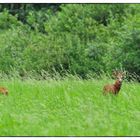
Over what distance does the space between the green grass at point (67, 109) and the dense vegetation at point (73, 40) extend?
3.74 m

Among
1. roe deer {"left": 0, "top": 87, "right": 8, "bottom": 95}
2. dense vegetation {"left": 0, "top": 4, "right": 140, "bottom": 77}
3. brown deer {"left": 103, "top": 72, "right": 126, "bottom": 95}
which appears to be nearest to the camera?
brown deer {"left": 103, "top": 72, "right": 126, "bottom": 95}

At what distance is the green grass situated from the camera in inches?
296

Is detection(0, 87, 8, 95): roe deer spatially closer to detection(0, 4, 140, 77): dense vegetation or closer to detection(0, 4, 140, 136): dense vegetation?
detection(0, 4, 140, 136): dense vegetation

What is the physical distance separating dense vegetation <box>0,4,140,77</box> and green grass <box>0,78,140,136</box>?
3.74 m

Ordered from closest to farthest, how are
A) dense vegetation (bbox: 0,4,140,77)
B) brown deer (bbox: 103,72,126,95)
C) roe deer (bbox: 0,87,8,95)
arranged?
brown deer (bbox: 103,72,126,95) → roe deer (bbox: 0,87,8,95) → dense vegetation (bbox: 0,4,140,77)

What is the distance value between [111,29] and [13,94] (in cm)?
1244

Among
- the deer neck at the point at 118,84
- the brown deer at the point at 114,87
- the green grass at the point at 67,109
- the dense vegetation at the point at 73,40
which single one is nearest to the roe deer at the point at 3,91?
the green grass at the point at 67,109

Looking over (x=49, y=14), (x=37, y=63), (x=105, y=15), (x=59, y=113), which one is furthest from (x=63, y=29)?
(x=59, y=113)

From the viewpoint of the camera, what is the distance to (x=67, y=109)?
346 inches

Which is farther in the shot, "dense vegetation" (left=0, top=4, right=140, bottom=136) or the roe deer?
the roe deer

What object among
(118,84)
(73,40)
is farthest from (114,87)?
(73,40)

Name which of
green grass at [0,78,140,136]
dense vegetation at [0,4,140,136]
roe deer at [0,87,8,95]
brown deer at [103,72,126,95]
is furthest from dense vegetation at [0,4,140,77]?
brown deer at [103,72,126,95]

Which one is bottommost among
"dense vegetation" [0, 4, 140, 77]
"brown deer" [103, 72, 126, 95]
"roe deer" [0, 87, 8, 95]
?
"dense vegetation" [0, 4, 140, 77]

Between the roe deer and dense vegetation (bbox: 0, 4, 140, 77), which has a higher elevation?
the roe deer
